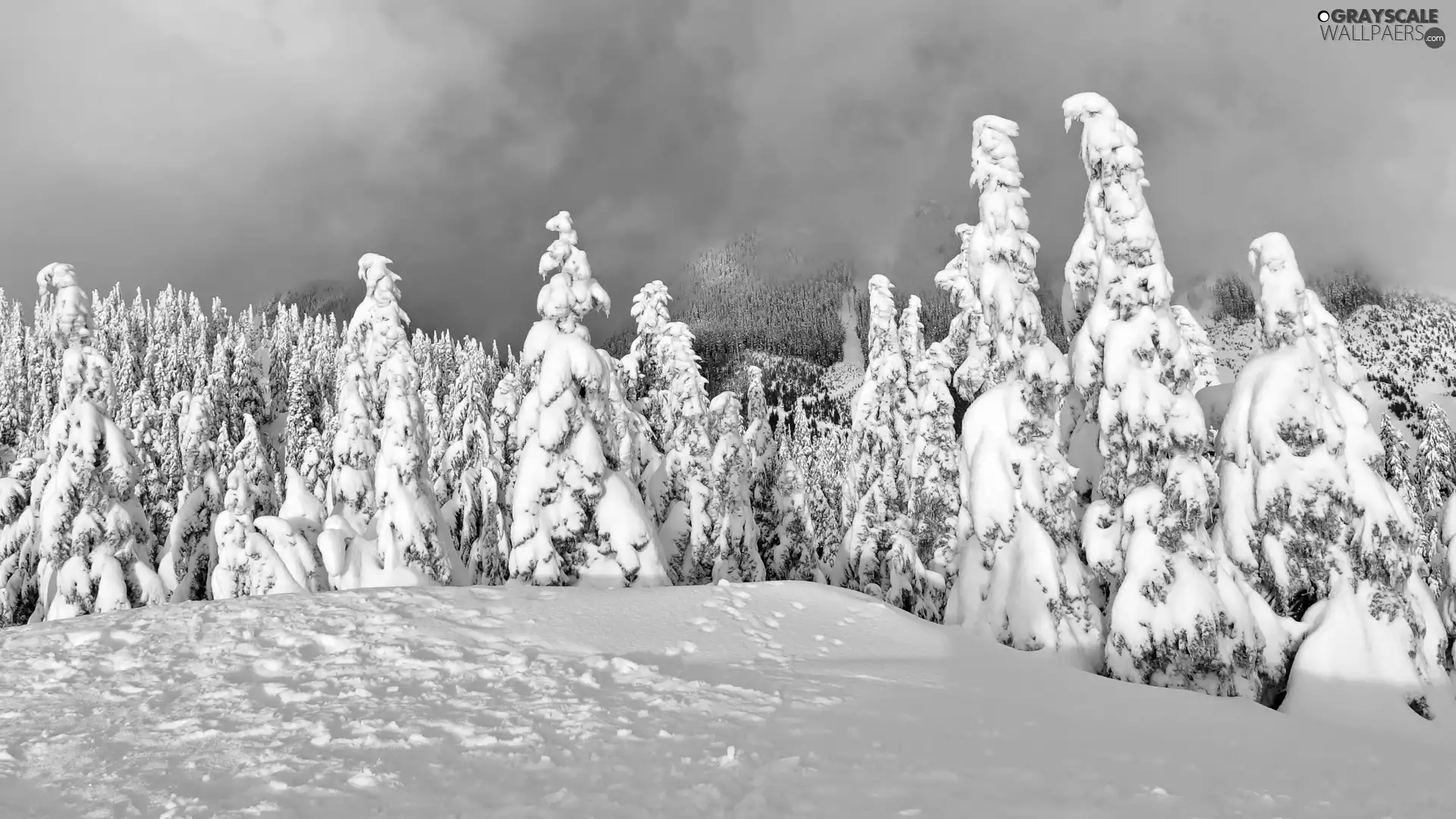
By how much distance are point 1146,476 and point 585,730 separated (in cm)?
1152

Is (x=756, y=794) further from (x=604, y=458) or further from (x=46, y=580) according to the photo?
(x=46, y=580)

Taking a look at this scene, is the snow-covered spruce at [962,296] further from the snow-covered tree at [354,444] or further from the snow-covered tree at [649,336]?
the snow-covered tree at [354,444]

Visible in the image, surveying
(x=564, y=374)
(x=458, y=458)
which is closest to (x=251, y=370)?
(x=458, y=458)

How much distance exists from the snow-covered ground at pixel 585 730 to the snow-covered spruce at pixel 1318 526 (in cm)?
334

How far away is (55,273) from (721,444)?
19.1 m

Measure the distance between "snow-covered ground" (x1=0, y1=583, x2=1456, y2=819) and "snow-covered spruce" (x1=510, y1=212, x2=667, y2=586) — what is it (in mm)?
5660

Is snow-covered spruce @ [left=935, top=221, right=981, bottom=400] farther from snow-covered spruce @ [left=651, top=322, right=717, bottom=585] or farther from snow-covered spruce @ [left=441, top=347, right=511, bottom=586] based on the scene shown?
snow-covered spruce @ [left=441, top=347, right=511, bottom=586]

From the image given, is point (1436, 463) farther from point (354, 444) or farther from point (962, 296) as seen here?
point (354, 444)

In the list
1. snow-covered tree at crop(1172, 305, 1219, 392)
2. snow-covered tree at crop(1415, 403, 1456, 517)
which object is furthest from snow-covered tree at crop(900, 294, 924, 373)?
snow-covered tree at crop(1415, 403, 1456, 517)

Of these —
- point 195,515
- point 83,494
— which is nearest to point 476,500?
point 195,515

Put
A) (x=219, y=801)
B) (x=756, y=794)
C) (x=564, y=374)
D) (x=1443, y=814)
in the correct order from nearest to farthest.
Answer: (x=219, y=801)
(x=756, y=794)
(x=1443, y=814)
(x=564, y=374)

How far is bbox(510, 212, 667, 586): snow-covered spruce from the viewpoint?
647 inches

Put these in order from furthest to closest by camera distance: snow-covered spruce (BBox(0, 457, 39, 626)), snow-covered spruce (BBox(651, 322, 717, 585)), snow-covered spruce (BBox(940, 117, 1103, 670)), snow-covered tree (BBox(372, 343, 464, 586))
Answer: snow-covered spruce (BBox(651, 322, 717, 585)) < snow-covered spruce (BBox(0, 457, 39, 626)) < snow-covered tree (BBox(372, 343, 464, 586)) < snow-covered spruce (BBox(940, 117, 1103, 670))

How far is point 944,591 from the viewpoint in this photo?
2178cm
